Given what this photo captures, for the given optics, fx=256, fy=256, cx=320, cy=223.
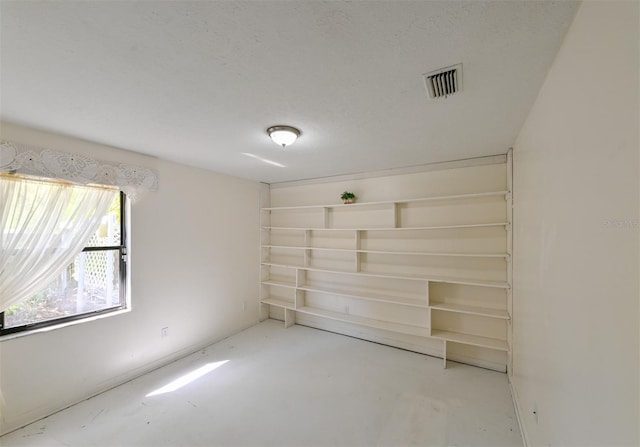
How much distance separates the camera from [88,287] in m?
2.54

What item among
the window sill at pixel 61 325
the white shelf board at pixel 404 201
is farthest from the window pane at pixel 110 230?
the white shelf board at pixel 404 201

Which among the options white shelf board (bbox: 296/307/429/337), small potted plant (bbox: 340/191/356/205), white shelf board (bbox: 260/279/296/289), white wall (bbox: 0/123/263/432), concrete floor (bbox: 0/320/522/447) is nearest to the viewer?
concrete floor (bbox: 0/320/522/447)

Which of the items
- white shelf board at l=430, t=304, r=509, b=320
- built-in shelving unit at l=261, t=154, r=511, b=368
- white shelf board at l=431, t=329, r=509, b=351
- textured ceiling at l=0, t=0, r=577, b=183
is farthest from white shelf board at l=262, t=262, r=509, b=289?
textured ceiling at l=0, t=0, r=577, b=183

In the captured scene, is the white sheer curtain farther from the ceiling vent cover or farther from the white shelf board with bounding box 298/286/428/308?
the ceiling vent cover

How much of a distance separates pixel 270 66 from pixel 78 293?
2.80m

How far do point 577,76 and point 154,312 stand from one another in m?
3.91

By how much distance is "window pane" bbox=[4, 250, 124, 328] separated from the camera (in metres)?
2.19

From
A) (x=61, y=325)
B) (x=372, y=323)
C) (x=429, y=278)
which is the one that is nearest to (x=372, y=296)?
(x=372, y=323)

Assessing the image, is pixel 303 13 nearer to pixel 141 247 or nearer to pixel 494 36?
pixel 494 36

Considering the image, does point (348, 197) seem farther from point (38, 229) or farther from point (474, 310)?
point (38, 229)

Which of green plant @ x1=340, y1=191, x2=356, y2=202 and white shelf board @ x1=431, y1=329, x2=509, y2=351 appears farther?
green plant @ x1=340, y1=191, x2=356, y2=202

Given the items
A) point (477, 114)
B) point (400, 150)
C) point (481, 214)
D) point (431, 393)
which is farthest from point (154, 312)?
point (481, 214)

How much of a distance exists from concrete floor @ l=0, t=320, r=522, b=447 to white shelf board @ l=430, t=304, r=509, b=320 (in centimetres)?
70

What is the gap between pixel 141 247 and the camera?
2.88 meters
